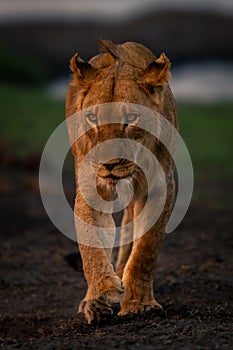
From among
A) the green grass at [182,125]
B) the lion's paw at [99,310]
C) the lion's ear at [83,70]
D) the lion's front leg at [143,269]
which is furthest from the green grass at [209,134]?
the lion's paw at [99,310]

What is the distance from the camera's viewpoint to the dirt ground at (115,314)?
4.23 meters

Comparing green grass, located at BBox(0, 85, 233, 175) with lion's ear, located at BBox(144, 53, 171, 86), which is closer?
lion's ear, located at BBox(144, 53, 171, 86)

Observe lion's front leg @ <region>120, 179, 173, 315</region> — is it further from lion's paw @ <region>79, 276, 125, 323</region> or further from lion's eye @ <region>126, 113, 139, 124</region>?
lion's eye @ <region>126, 113, 139, 124</region>

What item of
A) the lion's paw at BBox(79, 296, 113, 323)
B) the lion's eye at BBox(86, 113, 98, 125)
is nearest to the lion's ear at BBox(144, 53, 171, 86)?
the lion's eye at BBox(86, 113, 98, 125)

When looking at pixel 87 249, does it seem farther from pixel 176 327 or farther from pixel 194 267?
pixel 194 267

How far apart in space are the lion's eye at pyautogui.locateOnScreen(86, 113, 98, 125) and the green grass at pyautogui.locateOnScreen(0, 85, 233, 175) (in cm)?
847

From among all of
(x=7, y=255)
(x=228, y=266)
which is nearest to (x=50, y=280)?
(x=7, y=255)

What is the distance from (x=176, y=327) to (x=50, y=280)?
2.41m

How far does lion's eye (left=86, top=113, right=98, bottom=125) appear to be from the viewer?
15.6 feet

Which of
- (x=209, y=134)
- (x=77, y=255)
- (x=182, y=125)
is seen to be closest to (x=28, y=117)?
(x=182, y=125)

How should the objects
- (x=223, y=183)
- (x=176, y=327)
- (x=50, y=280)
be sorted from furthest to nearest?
(x=223, y=183), (x=50, y=280), (x=176, y=327)

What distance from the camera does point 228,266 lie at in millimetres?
6844

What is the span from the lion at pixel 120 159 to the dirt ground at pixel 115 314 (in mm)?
201

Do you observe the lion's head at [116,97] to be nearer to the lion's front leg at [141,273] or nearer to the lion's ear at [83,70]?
the lion's ear at [83,70]
